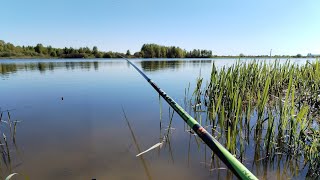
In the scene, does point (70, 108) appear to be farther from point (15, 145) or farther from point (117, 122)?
point (15, 145)

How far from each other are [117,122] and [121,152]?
2.08m

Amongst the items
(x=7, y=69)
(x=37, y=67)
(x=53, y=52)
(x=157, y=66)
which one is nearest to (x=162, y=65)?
(x=157, y=66)

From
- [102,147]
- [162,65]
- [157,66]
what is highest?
[162,65]

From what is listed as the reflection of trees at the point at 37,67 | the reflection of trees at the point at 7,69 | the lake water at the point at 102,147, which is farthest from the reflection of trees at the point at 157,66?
the lake water at the point at 102,147

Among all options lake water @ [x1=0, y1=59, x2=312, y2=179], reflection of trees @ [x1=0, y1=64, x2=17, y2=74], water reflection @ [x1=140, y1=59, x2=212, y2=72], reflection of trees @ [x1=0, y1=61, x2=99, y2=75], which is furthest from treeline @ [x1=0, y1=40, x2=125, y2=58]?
lake water @ [x1=0, y1=59, x2=312, y2=179]

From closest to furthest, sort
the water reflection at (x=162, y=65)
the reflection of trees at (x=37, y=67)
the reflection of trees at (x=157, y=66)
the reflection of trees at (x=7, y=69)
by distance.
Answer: the reflection of trees at (x=7, y=69) → the reflection of trees at (x=37, y=67) → the reflection of trees at (x=157, y=66) → the water reflection at (x=162, y=65)

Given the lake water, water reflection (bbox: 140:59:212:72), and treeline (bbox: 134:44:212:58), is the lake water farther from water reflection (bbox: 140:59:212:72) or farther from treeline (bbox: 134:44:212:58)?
treeline (bbox: 134:44:212:58)

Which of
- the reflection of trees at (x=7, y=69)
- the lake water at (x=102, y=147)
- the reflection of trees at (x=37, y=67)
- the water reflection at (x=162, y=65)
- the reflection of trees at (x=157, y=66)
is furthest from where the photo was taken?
the water reflection at (x=162, y=65)

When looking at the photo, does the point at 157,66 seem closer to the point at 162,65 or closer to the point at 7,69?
the point at 162,65

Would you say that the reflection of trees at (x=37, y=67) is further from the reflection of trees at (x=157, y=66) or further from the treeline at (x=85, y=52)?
the treeline at (x=85, y=52)

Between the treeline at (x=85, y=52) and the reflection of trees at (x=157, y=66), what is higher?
the treeline at (x=85, y=52)

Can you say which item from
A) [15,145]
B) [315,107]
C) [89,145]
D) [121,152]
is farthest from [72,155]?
[315,107]

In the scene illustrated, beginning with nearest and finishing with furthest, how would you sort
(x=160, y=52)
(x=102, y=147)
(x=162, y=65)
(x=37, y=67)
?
(x=102, y=147) → (x=37, y=67) → (x=162, y=65) → (x=160, y=52)

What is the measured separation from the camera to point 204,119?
689 centimetres
